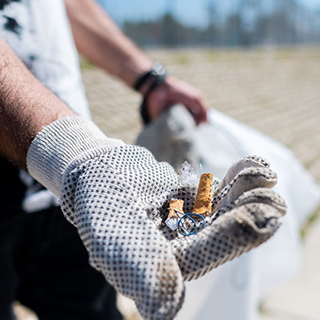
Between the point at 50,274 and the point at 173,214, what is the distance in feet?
3.36

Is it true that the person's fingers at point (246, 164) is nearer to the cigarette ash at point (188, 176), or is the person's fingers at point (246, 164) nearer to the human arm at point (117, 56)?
the cigarette ash at point (188, 176)

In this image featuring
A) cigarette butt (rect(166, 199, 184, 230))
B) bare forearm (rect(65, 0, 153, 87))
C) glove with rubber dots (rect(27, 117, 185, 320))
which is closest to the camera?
glove with rubber dots (rect(27, 117, 185, 320))

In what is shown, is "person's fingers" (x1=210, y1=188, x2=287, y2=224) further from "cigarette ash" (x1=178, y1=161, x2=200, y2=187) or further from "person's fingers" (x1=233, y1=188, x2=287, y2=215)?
"cigarette ash" (x1=178, y1=161, x2=200, y2=187)

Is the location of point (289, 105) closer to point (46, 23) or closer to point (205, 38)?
point (46, 23)

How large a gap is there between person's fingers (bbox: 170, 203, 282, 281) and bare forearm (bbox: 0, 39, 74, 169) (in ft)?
1.27

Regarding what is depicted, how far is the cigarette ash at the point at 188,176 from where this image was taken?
33.2 inches

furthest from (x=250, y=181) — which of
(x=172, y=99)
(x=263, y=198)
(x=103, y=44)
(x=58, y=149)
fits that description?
(x=103, y=44)

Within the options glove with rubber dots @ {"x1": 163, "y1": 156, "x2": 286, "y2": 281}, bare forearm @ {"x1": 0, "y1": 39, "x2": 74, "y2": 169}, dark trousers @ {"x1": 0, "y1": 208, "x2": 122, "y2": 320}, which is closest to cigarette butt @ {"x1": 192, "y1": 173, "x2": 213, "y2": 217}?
glove with rubber dots @ {"x1": 163, "y1": 156, "x2": 286, "y2": 281}

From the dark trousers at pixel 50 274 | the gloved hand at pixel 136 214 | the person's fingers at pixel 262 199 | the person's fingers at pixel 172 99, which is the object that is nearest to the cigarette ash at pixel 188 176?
the gloved hand at pixel 136 214

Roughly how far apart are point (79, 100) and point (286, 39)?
22.4 meters

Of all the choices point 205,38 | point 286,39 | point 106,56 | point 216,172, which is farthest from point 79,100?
point 286,39

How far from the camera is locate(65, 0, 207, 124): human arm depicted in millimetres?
1717

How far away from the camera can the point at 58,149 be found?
788 millimetres

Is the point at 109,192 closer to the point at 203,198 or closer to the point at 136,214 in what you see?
the point at 136,214
